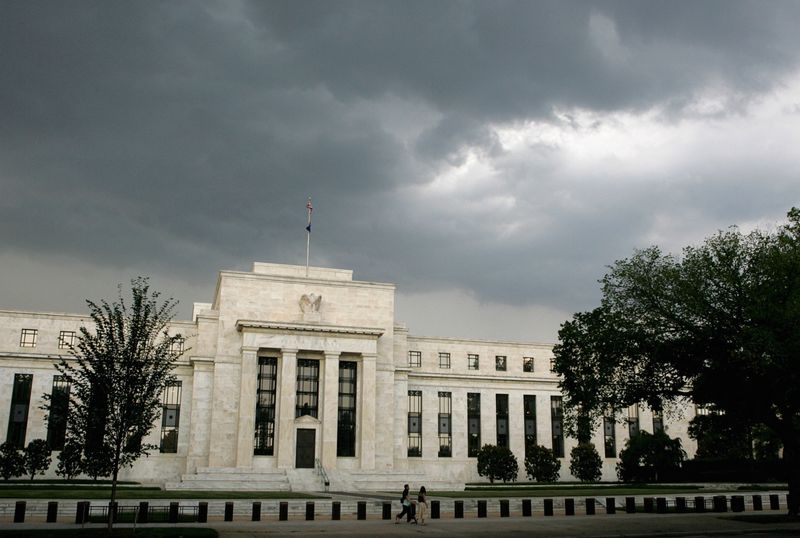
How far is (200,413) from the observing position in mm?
Result: 59000

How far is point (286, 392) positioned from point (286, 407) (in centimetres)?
123

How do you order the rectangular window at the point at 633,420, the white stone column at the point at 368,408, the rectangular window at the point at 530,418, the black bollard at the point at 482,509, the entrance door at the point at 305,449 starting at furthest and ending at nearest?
the rectangular window at the point at 633,420, the rectangular window at the point at 530,418, the white stone column at the point at 368,408, the entrance door at the point at 305,449, the black bollard at the point at 482,509

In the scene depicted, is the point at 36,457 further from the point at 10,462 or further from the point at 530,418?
the point at 530,418

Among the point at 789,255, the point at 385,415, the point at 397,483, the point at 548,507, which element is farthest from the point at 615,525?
the point at 385,415

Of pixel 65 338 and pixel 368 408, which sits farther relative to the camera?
pixel 368 408

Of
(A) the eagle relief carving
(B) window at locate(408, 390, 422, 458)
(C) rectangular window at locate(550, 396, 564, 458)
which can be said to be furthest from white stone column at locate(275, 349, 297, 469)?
(C) rectangular window at locate(550, 396, 564, 458)

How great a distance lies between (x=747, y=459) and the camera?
6650cm

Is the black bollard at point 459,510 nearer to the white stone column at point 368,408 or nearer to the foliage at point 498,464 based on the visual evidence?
the white stone column at point 368,408

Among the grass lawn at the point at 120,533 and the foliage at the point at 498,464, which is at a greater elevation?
the foliage at the point at 498,464

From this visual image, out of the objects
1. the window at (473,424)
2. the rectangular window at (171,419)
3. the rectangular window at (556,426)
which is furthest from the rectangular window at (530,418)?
the rectangular window at (171,419)

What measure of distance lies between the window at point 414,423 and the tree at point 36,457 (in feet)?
101

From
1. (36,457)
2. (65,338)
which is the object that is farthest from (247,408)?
(65,338)

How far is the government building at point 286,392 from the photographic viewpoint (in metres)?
56.8

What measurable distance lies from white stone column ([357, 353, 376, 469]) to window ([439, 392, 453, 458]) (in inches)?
369
